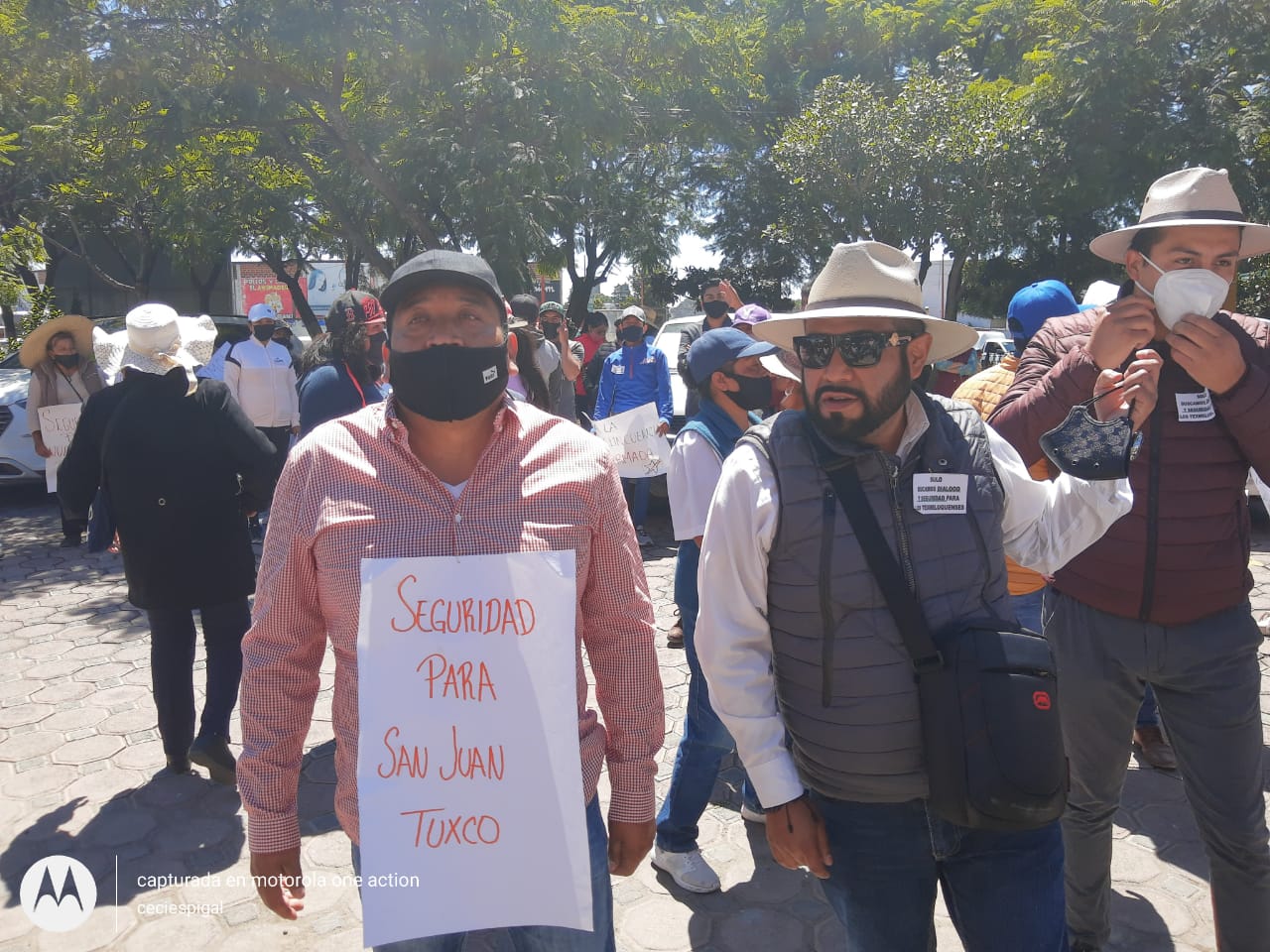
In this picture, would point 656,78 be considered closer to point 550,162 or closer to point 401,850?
point 550,162

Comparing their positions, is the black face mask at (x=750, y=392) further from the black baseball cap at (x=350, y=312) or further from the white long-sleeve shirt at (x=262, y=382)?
the white long-sleeve shirt at (x=262, y=382)

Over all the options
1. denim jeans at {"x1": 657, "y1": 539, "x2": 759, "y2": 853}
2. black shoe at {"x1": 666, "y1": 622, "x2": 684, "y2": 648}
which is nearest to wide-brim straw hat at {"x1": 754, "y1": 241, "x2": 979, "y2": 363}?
denim jeans at {"x1": 657, "y1": 539, "x2": 759, "y2": 853}

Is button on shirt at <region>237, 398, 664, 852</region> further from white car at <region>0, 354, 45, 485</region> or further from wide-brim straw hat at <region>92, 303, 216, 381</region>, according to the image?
white car at <region>0, 354, 45, 485</region>

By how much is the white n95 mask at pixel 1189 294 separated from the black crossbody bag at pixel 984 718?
100 cm

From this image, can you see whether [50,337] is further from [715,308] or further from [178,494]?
[715,308]

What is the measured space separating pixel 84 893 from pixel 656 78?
12116 mm

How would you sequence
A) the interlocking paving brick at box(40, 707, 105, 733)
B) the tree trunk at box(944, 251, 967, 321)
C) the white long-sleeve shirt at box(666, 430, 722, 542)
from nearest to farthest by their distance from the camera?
the white long-sleeve shirt at box(666, 430, 722, 542)
the interlocking paving brick at box(40, 707, 105, 733)
the tree trunk at box(944, 251, 967, 321)

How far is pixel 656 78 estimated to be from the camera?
1327 centimetres

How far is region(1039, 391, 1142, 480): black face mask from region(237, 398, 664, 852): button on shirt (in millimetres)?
927

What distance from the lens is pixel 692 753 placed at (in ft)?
11.1

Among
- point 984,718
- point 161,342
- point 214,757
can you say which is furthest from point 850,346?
point 214,757

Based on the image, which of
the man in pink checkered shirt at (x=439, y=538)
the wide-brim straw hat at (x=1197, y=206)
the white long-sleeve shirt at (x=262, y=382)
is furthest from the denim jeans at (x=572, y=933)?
the white long-sleeve shirt at (x=262, y=382)

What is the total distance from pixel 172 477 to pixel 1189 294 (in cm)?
366

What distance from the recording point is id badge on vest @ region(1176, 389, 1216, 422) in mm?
2561
